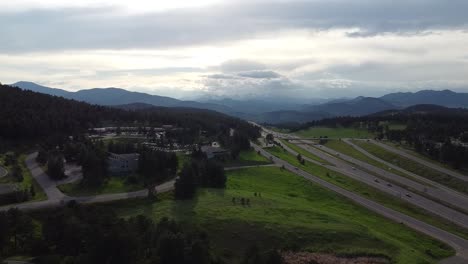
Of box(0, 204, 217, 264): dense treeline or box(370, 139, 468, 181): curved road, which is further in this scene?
box(370, 139, 468, 181): curved road

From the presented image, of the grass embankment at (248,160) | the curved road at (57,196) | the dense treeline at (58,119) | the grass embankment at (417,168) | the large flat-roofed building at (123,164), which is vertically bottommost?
the grass embankment at (417,168)

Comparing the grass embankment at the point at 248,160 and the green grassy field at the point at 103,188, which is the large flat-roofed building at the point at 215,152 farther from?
the green grassy field at the point at 103,188

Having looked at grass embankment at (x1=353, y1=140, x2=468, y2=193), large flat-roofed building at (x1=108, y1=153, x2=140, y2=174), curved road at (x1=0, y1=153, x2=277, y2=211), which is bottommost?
grass embankment at (x1=353, y1=140, x2=468, y2=193)

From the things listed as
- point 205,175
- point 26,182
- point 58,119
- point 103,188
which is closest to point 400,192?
point 205,175

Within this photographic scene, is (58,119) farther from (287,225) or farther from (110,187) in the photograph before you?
(287,225)

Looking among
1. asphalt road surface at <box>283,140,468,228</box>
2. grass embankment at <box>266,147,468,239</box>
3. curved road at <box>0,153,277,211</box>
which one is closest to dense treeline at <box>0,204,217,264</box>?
curved road at <box>0,153,277,211</box>

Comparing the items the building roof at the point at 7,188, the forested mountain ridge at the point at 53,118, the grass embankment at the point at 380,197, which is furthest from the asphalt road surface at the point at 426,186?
the building roof at the point at 7,188

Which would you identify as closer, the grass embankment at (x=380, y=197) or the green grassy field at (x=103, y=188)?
the green grassy field at (x=103, y=188)

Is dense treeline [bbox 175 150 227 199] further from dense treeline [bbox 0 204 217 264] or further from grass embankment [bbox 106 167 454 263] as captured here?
dense treeline [bbox 0 204 217 264]
